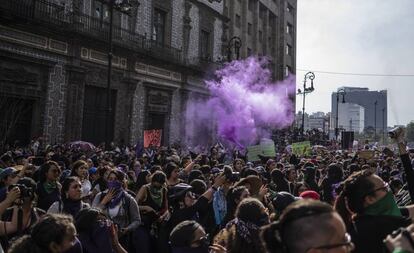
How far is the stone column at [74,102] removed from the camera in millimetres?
19766

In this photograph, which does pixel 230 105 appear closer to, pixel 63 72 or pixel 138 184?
pixel 63 72

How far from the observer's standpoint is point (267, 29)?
45844 mm

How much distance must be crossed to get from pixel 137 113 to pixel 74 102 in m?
4.70

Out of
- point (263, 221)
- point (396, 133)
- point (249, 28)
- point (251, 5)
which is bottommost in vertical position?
point (263, 221)

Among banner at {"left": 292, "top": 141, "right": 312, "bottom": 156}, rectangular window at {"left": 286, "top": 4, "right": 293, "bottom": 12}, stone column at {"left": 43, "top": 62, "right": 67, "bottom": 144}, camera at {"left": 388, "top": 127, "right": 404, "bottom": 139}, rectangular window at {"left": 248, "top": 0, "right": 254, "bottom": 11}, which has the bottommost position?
banner at {"left": 292, "top": 141, "right": 312, "bottom": 156}

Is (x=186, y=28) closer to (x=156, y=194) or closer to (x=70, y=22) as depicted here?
(x=70, y=22)

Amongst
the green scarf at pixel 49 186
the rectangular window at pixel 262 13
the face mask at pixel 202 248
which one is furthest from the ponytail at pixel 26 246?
the rectangular window at pixel 262 13

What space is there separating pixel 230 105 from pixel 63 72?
12.1 m

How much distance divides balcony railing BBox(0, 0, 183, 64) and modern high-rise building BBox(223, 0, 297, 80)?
1101 cm

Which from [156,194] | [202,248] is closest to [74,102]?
[156,194]

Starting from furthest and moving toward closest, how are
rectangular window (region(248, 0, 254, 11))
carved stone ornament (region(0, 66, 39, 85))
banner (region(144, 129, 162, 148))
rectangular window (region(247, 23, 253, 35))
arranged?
rectangular window (region(248, 0, 254, 11)) → rectangular window (region(247, 23, 253, 35)) → banner (region(144, 129, 162, 148)) → carved stone ornament (region(0, 66, 39, 85))

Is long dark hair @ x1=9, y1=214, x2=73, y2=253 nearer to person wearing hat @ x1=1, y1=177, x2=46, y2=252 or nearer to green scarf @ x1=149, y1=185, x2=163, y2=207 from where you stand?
person wearing hat @ x1=1, y1=177, x2=46, y2=252

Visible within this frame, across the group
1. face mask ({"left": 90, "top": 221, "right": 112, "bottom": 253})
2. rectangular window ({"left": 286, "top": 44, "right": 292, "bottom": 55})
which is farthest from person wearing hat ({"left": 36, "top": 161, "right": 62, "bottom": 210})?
rectangular window ({"left": 286, "top": 44, "right": 292, "bottom": 55})

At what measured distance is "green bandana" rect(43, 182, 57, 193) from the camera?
21.6 ft
